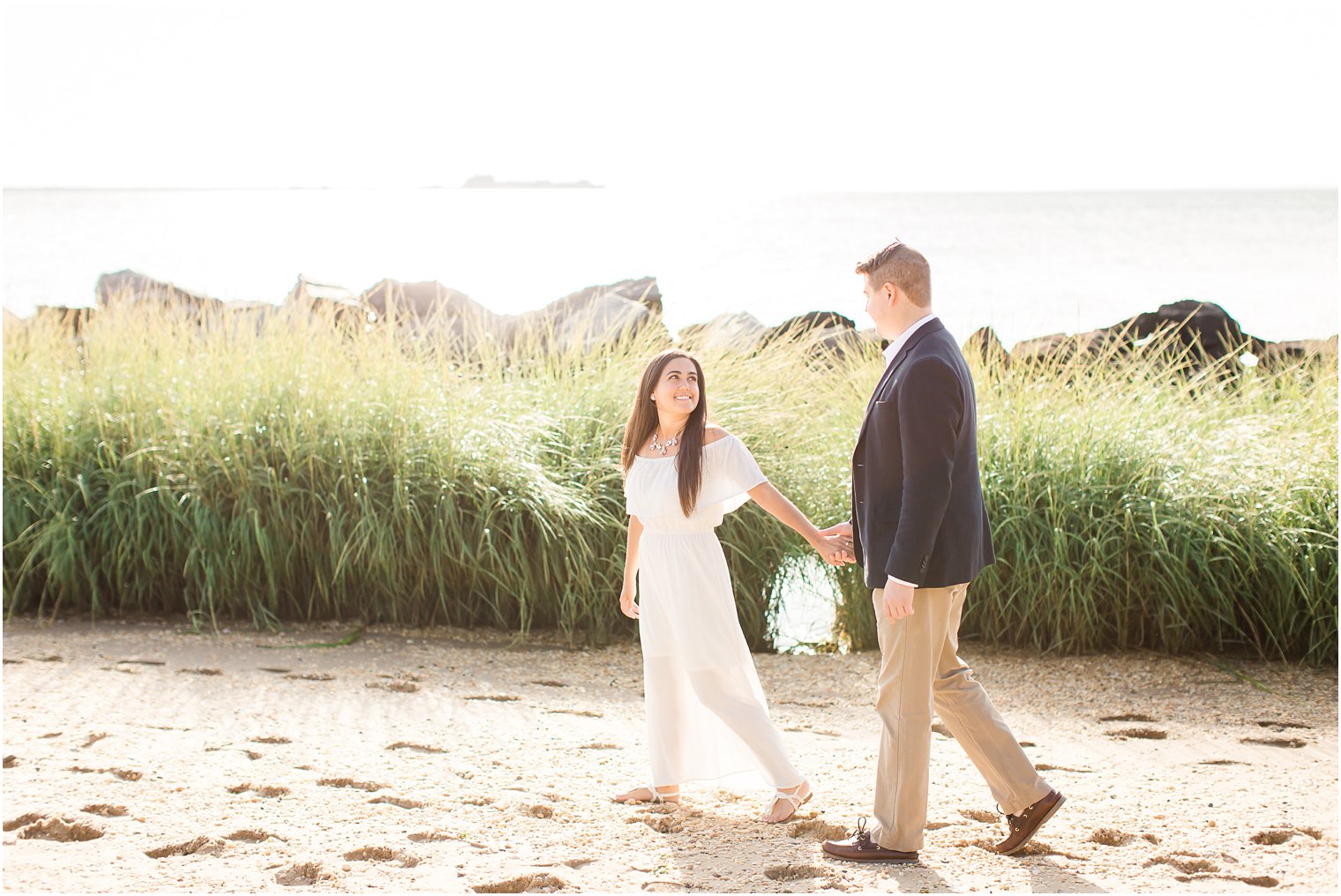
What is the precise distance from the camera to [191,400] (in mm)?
6359

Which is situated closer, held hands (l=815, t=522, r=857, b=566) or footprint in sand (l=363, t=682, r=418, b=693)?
held hands (l=815, t=522, r=857, b=566)

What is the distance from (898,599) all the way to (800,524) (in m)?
0.61

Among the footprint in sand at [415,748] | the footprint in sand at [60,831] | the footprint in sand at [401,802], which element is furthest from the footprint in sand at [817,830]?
the footprint in sand at [60,831]

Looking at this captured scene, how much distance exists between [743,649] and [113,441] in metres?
4.31

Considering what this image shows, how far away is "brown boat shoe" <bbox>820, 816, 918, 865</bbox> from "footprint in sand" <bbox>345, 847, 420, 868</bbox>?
1.18m

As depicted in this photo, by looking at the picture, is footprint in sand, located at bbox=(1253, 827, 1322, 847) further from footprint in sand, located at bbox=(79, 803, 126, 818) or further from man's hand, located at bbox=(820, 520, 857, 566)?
footprint in sand, located at bbox=(79, 803, 126, 818)

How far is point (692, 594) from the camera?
3.53 metres

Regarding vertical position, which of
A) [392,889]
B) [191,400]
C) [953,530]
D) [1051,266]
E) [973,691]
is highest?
[1051,266]

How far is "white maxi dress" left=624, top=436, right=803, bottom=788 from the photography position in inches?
139

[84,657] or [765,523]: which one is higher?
[765,523]

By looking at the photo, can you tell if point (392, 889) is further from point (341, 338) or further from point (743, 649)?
point (341, 338)

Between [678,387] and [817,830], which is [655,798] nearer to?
[817,830]

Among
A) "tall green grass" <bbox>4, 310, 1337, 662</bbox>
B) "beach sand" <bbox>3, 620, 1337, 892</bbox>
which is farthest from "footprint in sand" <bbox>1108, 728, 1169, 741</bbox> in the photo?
"tall green grass" <bbox>4, 310, 1337, 662</bbox>

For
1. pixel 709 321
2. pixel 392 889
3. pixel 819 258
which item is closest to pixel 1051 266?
pixel 819 258
